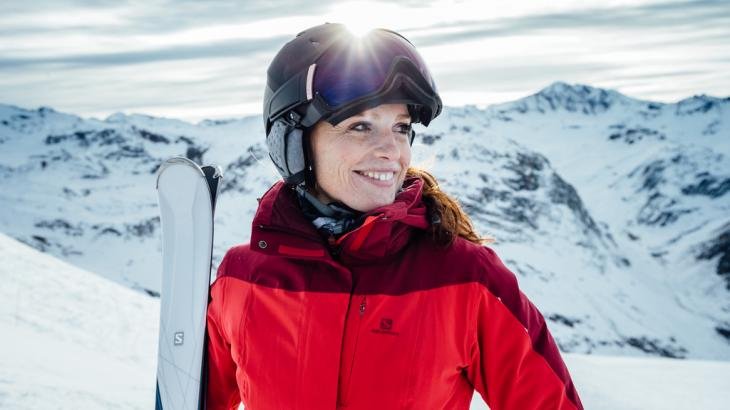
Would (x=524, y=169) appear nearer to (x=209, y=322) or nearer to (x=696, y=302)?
(x=696, y=302)

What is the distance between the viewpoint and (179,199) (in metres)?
3.29

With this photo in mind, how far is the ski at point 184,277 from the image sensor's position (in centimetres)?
299

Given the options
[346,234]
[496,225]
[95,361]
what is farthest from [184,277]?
[496,225]

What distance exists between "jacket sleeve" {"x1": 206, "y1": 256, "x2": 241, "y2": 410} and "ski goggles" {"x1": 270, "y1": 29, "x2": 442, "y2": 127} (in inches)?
35.9

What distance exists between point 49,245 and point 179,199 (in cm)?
10374

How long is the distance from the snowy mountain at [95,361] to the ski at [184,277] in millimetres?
1684

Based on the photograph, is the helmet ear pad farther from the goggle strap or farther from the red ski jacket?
the red ski jacket

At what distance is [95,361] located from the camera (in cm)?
647

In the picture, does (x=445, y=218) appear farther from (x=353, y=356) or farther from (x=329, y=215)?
(x=353, y=356)

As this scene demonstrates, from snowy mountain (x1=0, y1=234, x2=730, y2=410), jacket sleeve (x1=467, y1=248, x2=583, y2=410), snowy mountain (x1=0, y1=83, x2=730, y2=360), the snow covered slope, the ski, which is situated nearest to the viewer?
jacket sleeve (x1=467, y1=248, x2=583, y2=410)

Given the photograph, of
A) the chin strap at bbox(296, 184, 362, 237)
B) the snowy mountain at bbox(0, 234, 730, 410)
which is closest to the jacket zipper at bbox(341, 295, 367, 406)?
the chin strap at bbox(296, 184, 362, 237)

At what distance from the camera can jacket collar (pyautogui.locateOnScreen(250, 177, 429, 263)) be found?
2180 millimetres

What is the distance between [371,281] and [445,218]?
37 cm

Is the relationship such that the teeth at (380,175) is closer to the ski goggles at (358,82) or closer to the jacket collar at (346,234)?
the jacket collar at (346,234)
